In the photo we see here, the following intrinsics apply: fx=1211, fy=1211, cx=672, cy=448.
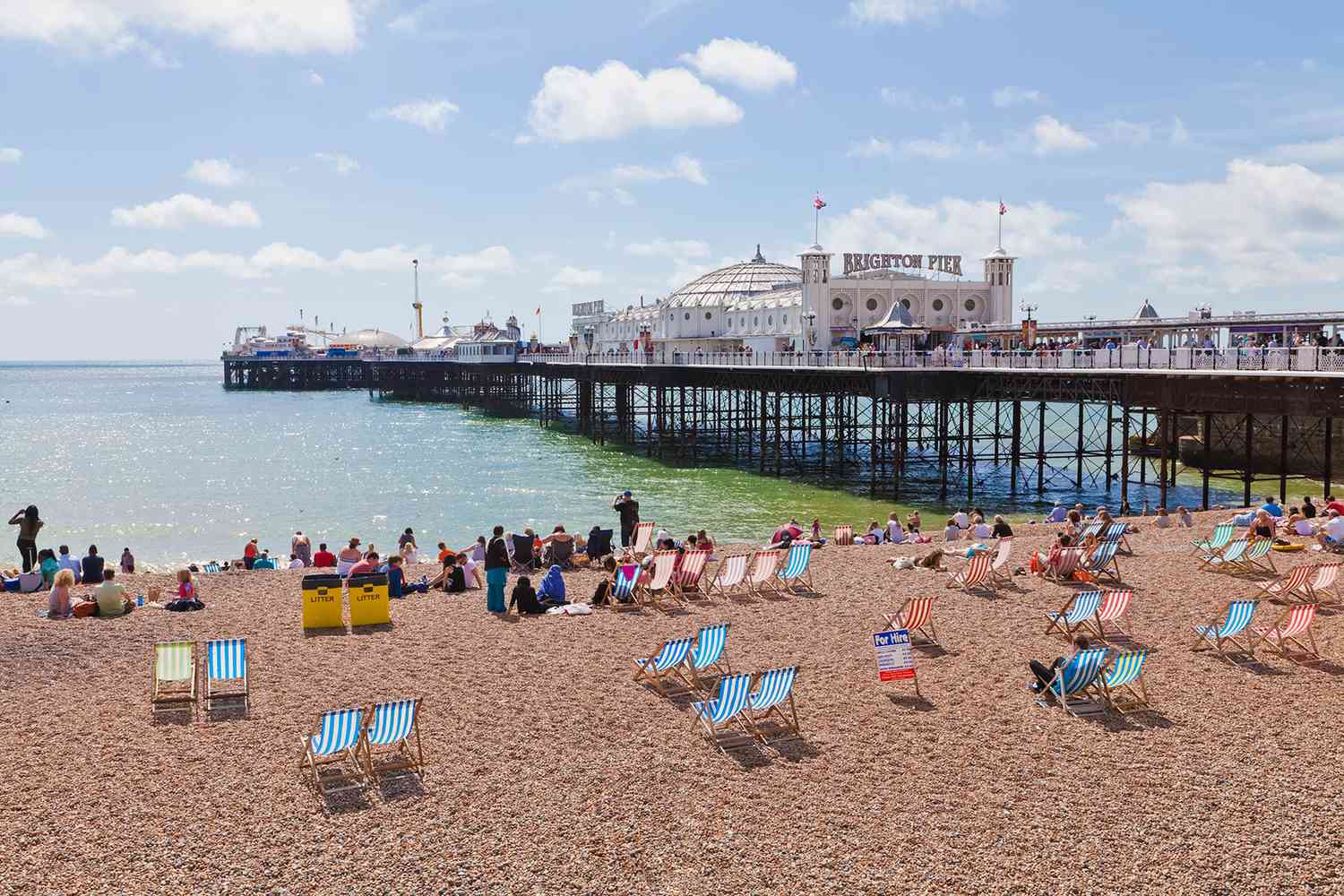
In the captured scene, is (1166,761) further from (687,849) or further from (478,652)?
(478,652)

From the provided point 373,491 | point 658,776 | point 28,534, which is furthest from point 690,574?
point 373,491

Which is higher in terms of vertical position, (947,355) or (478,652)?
(947,355)

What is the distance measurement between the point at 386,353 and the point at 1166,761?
406ft

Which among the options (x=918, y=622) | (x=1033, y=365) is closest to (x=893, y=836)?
(x=918, y=622)

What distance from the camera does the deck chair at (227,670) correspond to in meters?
9.84

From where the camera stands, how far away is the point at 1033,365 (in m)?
26.7

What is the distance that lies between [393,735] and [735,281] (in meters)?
63.7

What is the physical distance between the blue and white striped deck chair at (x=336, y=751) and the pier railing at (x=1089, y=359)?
627 inches

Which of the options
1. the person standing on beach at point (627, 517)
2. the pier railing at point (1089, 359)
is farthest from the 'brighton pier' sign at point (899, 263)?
the person standing on beach at point (627, 517)

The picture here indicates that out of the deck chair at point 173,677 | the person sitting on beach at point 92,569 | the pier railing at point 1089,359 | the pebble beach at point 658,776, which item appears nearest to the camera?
the pebble beach at point 658,776

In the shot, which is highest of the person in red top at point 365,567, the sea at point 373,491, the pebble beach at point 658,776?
the person in red top at point 365,567

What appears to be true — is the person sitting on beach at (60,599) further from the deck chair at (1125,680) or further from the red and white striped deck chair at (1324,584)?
the red and white striped deck chair at (1324,584)

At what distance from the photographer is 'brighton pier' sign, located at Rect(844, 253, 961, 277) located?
160 feet

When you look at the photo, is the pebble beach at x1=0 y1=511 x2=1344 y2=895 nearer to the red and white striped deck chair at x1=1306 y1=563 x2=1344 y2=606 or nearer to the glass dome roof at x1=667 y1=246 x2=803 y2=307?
the red and white striped deck chair at x1=1306 y1=563 x2=1344 y2=606
